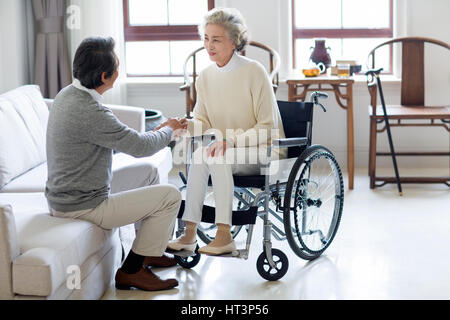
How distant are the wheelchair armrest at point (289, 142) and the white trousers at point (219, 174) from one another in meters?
0.09

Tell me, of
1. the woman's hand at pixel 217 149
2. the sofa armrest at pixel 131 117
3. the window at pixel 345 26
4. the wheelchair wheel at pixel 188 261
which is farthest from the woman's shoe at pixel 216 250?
the window at pixel 345 26

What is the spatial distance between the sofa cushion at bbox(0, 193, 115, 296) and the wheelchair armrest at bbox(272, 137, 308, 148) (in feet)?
2.58

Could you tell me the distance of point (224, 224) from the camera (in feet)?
10.1

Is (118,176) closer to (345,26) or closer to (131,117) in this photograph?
(131,117)

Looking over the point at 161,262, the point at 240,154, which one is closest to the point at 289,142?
the point at 240,154

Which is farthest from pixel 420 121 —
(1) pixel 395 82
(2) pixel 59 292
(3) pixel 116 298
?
(2) pixel 59 292

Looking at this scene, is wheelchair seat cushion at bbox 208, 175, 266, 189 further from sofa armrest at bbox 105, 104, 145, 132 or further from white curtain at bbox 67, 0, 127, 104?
white curtain at bbox 67, 0, 127, 104

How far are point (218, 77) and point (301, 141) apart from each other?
473 mm

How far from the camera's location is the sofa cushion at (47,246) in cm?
246

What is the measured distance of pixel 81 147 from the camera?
109 inches

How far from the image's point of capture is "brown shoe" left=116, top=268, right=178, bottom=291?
3.00 meters

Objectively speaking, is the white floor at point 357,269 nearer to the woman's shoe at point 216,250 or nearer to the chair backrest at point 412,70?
the woman's shoe at point 216,250

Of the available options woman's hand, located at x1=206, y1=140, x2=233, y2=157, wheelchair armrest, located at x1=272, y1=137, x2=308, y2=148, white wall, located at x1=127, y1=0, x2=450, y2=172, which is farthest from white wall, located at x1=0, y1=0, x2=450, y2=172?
woman's hand, located at x1=206, y1=140, x2=233, y2=157
